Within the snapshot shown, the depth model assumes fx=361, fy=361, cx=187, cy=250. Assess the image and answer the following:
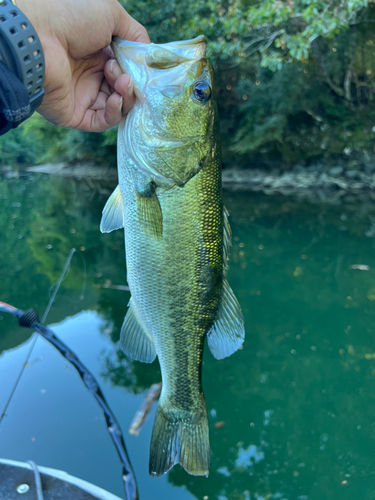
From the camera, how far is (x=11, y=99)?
44.4 inches

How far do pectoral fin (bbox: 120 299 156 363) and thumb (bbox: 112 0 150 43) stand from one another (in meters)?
1.14

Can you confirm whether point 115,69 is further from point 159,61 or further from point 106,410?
A: point 106,410

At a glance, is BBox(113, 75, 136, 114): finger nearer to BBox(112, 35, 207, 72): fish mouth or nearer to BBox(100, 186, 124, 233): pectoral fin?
BBox(112, 35, 207, 72): fish mouth

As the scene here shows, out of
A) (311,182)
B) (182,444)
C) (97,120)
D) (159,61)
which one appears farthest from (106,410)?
(311,182)

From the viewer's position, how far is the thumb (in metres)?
1.40

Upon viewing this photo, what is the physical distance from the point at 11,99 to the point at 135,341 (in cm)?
102

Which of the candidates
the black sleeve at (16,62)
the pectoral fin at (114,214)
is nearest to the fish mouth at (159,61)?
the black sleeve at (16,62)

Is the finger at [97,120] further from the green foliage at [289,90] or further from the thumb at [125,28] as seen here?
the green foliage at [289,90]

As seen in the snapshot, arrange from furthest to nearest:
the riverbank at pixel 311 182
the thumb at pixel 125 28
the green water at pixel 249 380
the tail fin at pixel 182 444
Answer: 1. the riverbank at pixel 311 182
2. the green water at pixel 249 380
3. the tail fin at pixel 182 444
4. the thumb at pixel 125 28

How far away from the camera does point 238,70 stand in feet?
37.9

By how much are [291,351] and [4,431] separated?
2.72 meters

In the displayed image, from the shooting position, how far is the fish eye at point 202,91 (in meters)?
1.33

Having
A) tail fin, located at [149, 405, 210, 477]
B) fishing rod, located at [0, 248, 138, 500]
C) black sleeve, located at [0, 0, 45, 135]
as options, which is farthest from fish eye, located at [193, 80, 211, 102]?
fishing rod, located at [0, 248, 138, 500]

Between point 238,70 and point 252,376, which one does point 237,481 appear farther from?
point 238,70
